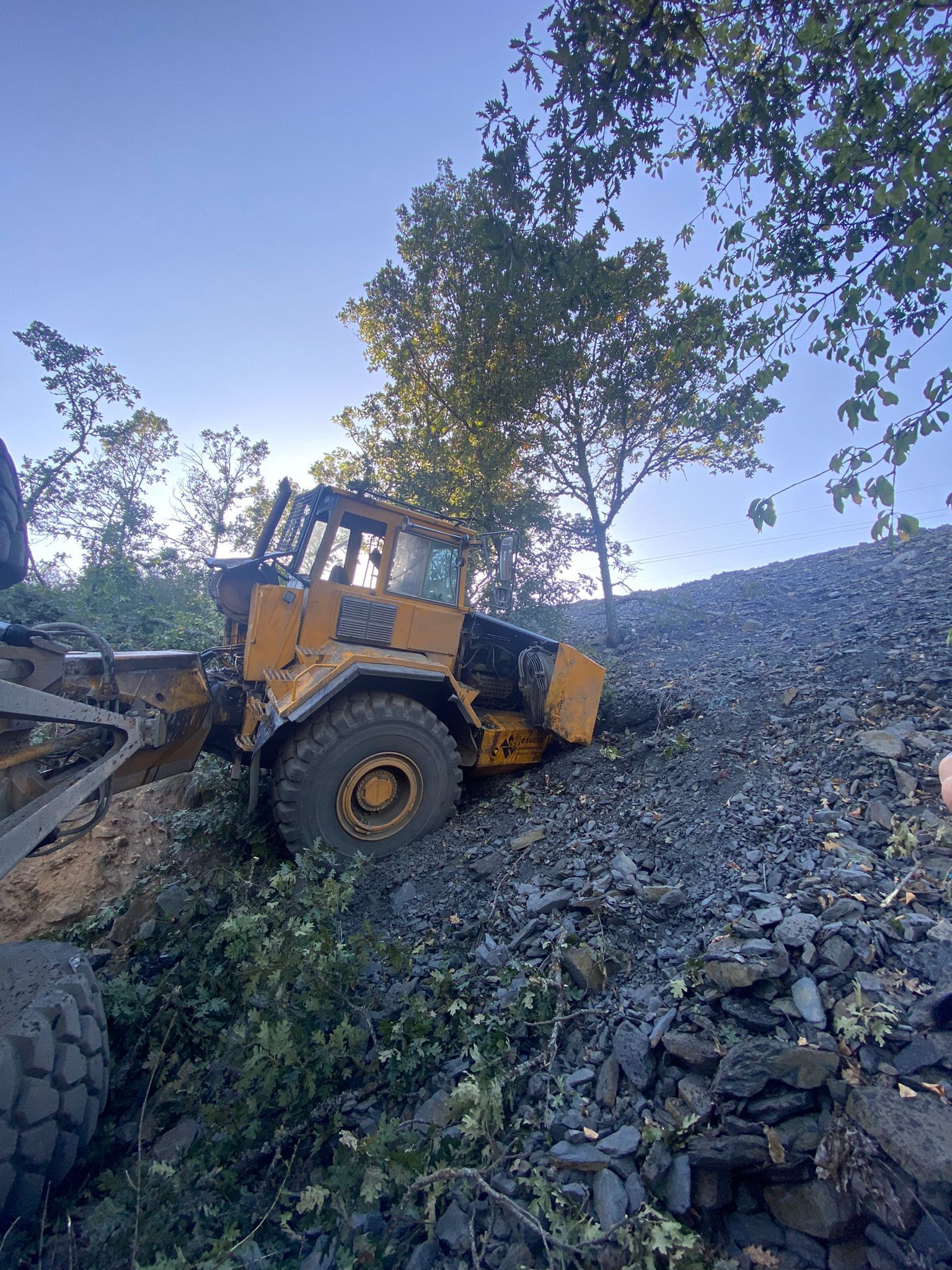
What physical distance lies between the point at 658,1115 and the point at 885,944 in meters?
1.11

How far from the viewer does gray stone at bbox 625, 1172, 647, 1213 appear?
1525mm

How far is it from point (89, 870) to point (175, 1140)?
306 centimetres

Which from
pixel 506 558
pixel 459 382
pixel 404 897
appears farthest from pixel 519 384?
pixel 404 897

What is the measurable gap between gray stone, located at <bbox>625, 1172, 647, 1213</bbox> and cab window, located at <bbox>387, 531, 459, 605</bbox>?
13.5 ft

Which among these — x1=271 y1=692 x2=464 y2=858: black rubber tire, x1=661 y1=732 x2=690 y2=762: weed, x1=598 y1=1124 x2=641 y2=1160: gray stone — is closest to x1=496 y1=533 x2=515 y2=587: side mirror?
x1=271 y1=692 x2=464 y2=858: black rubber tire

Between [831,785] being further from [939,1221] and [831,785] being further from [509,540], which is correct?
[509,540]

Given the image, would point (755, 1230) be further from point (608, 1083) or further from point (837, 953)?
point (837, 953)

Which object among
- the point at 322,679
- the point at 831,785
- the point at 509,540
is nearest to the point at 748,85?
the point at 509,540

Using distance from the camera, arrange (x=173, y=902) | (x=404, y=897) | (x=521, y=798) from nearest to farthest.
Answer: (x=173, y=902), (x=404, y=897), (x=521, y=798)

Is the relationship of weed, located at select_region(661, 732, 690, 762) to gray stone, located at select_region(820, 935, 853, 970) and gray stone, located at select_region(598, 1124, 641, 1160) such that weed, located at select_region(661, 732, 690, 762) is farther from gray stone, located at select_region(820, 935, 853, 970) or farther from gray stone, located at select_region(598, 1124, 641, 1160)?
gray stone, located at select_region(598, 1124, 641, 1160)

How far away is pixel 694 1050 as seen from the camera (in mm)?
1885

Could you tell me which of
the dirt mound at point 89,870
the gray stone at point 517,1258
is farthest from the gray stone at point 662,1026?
the dirt mound at point 89,870

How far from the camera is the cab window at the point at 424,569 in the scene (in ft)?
16.4

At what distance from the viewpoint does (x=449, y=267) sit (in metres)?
10.6
